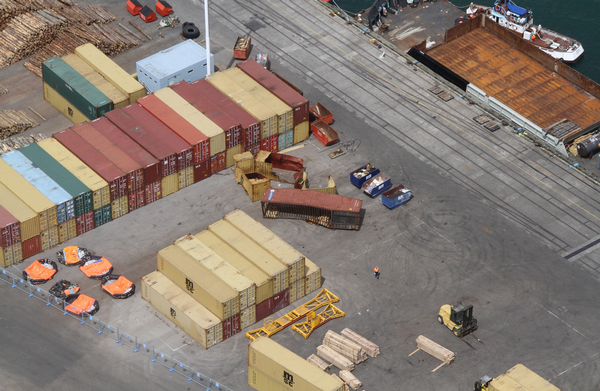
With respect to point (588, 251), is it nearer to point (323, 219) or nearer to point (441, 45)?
point (323, 219)

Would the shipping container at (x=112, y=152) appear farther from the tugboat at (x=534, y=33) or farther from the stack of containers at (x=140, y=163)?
the tugboat at (x=534, y=33)

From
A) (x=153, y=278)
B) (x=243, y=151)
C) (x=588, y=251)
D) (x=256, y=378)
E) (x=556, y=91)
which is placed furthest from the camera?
(x=556, y=91)

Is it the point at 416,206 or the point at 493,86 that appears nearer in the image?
the point at 416,206

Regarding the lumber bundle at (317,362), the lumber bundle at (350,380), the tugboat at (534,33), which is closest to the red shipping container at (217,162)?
the lumber bundle at (317,362)

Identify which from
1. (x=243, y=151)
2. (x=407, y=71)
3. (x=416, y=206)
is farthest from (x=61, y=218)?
(x=407, y=71)

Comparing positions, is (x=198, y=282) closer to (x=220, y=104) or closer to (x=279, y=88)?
(x=220, y=104)

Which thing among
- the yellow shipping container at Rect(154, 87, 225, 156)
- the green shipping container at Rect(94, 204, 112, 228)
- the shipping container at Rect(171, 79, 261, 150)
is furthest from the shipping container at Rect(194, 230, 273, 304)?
the shipping container at Rect(171, 79, 261, 150)

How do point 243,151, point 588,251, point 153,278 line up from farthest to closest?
point 243,151, point 588,251, point 153,278

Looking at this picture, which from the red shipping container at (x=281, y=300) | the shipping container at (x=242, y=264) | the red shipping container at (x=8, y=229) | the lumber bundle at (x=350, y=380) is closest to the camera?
the lumber bundle at (x=350, y=380)
